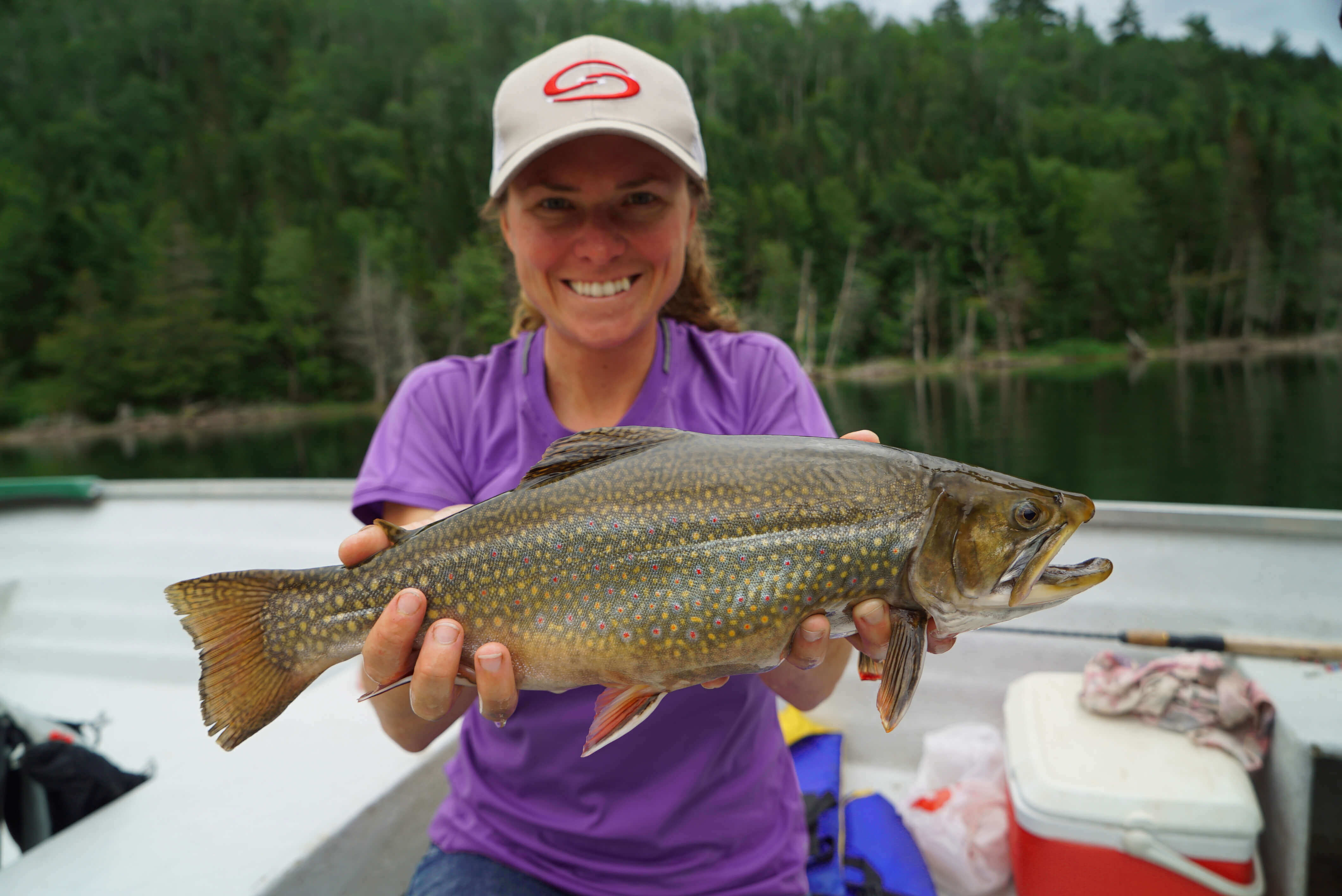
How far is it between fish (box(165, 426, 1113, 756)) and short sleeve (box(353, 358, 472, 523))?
1.29 feet

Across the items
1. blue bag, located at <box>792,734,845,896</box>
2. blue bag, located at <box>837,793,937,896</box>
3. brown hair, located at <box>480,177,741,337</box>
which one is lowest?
blue bag, located at <box>837,793,937,896</box>

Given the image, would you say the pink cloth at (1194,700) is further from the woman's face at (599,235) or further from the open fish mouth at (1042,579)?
the woman's face at (599,235)

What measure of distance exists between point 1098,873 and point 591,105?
298cm

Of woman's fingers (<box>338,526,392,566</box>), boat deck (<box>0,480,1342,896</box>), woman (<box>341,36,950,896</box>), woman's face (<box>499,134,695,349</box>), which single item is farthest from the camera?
boat deck (<box>0,480,1342,896</box>)

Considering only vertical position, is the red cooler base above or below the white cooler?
below

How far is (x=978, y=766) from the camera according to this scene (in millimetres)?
3830

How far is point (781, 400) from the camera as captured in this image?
2477 mm

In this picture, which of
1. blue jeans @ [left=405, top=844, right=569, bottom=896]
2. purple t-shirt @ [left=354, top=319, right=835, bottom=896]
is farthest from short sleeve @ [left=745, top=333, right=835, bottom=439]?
blue jeans @ [left=405, top=844, right=569, bottom=896]

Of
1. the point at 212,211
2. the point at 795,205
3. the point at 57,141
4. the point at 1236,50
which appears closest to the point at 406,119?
the point at 212,211

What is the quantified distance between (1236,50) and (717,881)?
4804 inches

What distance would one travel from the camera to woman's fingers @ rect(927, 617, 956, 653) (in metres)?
1.95

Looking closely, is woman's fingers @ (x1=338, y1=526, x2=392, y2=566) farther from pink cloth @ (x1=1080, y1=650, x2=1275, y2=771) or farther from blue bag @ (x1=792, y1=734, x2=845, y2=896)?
pink cloth @ (x1=1080, y1=650, x2=1275, y2=771)

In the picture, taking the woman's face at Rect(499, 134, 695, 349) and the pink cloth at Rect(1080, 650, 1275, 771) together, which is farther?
the pink cloth at Rect(1080, 650, 1275, 771)

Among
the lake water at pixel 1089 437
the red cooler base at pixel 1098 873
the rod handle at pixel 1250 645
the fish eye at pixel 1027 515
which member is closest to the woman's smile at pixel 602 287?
the fish eye at pixel 1027 515
